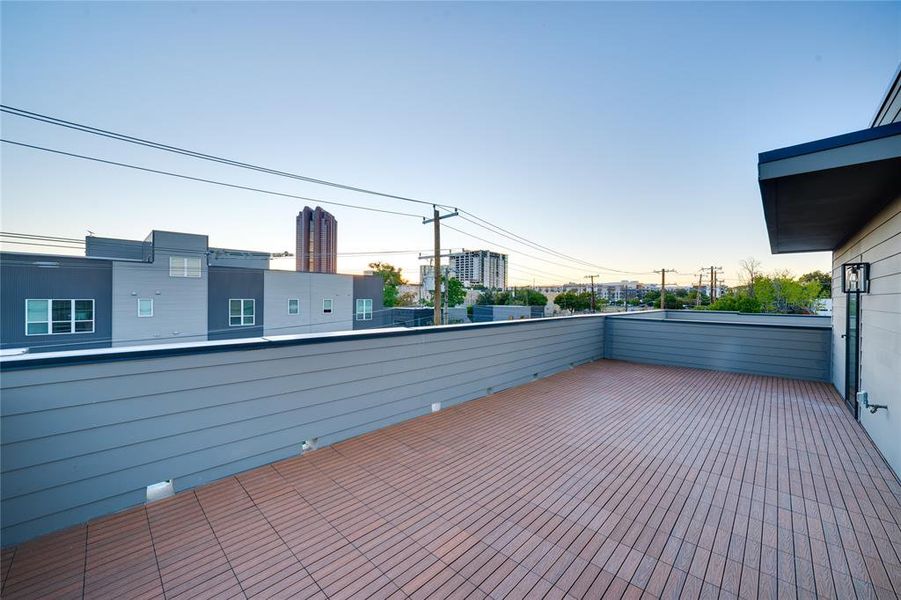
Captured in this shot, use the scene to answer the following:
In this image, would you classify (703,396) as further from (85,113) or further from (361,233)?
(361,233)

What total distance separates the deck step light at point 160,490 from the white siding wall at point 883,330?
17.8 ft

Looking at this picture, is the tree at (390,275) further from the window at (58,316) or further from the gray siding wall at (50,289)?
the window at (58,316)

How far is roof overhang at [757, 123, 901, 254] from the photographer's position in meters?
2.01

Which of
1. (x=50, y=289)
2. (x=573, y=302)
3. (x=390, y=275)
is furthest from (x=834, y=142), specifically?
(x=390, y=275)

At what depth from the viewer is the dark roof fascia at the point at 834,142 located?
1.94m

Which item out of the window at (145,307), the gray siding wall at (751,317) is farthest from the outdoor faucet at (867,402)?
the window at (145,307)

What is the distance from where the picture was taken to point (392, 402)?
355 cm

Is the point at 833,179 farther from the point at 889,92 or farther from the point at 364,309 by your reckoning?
the point at 364,309

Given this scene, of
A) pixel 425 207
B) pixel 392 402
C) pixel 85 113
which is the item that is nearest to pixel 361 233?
pixel 425 207

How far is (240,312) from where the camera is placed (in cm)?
1388

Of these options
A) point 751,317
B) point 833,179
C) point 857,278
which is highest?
point 833,179

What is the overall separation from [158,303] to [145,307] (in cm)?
39

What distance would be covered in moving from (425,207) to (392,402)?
8.30 m

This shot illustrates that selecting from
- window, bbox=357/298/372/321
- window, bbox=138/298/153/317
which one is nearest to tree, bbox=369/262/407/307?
window, bbox=357/298/372/321
